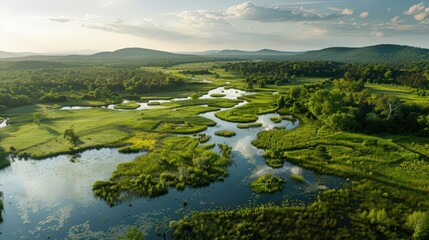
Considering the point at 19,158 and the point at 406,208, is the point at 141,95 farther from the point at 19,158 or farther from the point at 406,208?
the point at 406,208

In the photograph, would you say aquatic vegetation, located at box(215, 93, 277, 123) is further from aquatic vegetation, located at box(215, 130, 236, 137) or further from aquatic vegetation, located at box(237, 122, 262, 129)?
aquatic vegetation, located at box(215, 130, 236, 137)

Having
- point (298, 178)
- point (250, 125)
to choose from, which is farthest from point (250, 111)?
point (298, 178)

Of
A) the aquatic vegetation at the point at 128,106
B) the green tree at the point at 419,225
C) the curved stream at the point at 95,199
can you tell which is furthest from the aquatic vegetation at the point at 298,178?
the aquatic vegetation at the point at 128,106

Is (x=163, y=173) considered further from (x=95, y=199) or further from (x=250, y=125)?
(x=250, y=125)

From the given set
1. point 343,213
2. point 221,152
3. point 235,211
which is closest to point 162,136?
point 221,152

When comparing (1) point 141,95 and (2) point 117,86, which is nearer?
(1) point 141,95

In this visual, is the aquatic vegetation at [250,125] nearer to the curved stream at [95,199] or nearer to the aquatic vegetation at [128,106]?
the curved stream at [95,199]
